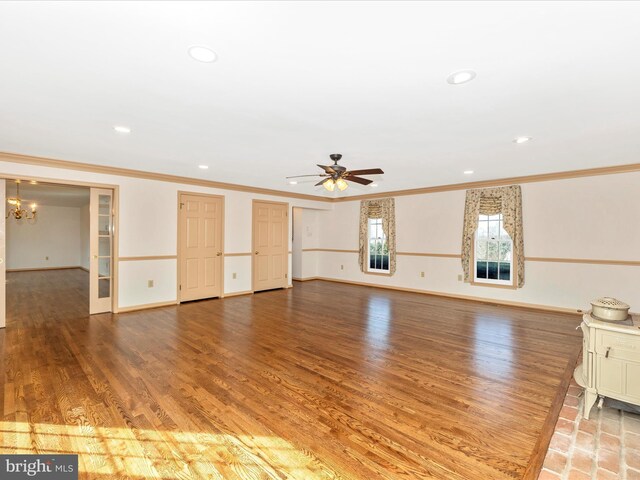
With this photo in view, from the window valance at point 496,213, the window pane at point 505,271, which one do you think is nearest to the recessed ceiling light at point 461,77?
the window valance at point 496,213

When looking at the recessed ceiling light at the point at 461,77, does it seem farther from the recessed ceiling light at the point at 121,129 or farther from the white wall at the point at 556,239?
the white wall at the point at 556,239

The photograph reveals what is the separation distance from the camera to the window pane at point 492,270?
20.8ft

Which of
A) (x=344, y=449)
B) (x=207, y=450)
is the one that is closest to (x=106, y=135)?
(x=207, y=450)

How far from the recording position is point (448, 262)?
6.89 m

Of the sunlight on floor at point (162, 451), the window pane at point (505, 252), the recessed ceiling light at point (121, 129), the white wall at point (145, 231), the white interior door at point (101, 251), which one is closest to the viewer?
the sunlight on floor at point (162, 451)

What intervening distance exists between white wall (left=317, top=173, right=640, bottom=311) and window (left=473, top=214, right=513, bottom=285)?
0.26 m

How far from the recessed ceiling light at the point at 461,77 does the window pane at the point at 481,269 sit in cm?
517

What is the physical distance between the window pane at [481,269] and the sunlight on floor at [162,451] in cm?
578

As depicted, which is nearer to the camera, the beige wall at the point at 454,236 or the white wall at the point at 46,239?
the beige wall at the point at 454,236

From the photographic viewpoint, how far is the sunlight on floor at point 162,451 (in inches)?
69.7

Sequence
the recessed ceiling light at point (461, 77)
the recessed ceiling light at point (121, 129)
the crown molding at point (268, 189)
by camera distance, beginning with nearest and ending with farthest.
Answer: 1. the recessed ceiling light at point (461, 77)
2. the recessed ceiling light at point (121, 129)
3. the crown molding at point (268, 189)

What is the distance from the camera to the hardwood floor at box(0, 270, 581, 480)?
1892 millimetres

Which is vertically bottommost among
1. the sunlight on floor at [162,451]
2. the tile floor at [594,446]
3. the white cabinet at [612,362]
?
the tile floor at [594,446]

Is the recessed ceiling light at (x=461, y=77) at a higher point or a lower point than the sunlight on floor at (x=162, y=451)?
higher
